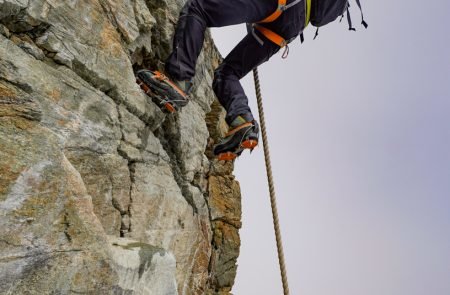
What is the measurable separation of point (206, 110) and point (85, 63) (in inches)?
134

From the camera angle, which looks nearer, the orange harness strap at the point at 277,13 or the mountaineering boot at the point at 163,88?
the mountaineering boot at the point at 163,88

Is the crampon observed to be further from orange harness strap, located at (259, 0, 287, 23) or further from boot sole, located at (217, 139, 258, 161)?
orange harness strap, located at (259, 0, 287, 23)

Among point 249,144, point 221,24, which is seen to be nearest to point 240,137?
point 249,144

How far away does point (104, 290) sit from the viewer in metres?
3.00

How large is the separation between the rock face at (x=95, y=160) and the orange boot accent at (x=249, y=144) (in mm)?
1316

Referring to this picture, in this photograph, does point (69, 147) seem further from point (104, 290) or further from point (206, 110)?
point (206, 110)

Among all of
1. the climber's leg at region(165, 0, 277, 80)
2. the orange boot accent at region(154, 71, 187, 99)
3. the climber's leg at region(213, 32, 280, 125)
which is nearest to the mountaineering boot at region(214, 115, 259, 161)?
the climber's leg at region(213, 32, 280, 125)

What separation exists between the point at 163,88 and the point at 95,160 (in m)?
1.29

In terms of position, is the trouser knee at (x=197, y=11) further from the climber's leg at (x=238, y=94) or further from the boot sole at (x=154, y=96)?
the boot sole at (x=154, y=96)

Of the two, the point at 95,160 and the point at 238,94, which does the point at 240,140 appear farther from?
the point at 95,160

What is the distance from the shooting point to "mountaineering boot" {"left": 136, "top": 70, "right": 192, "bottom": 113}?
4531 mm

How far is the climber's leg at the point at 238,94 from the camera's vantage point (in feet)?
15.3

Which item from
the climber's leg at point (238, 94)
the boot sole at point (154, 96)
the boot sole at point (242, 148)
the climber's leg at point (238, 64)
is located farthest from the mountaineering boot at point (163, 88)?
the boot sole at point (242, 148)

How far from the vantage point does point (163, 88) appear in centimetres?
455
